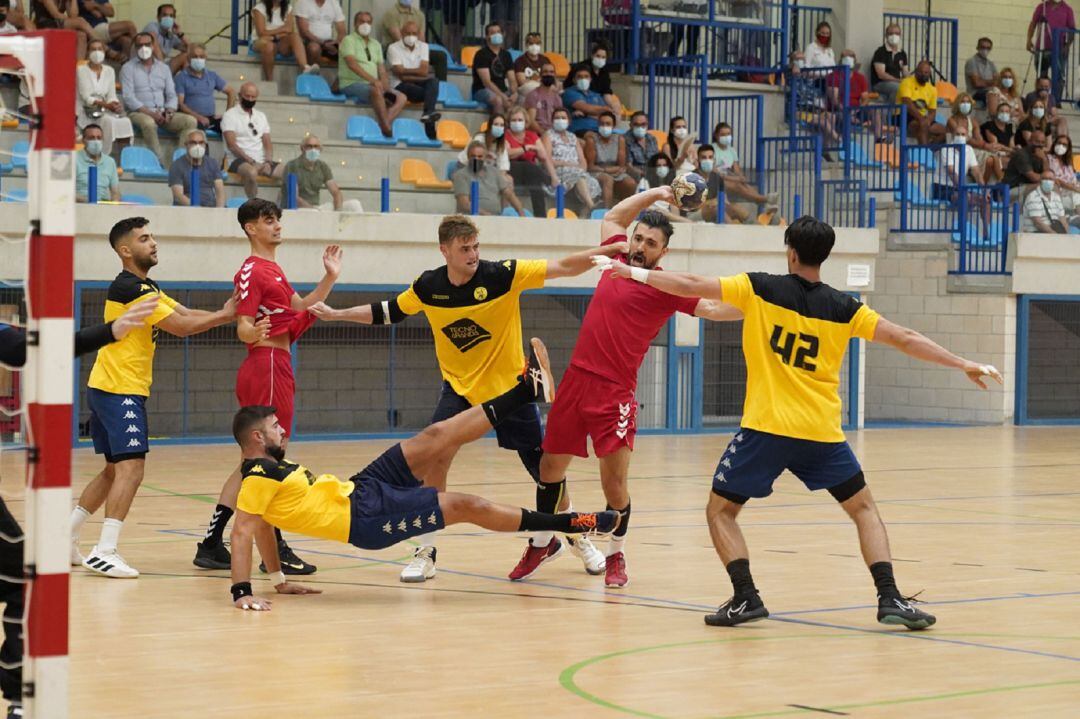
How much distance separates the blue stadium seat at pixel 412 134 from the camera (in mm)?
22094

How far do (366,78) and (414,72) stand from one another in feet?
2.69

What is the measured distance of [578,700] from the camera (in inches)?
257

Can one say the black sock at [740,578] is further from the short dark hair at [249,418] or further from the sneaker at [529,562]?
the short dark hair at [249,418]

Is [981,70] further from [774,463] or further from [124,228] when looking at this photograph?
[774,463]

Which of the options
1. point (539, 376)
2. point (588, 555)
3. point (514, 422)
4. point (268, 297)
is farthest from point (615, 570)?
point (268, 297)

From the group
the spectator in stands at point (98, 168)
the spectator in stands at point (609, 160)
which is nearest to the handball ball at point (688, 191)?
the spectator in stands at point (98, 168)

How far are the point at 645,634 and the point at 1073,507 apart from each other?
7286mm

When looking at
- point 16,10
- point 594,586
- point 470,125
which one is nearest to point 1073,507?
point 594,586

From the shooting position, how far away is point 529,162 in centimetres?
2091

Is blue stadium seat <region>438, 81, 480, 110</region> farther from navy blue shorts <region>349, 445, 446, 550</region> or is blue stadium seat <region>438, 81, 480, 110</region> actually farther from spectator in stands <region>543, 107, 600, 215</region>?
navy blue shorts <region>349, 445, 446, 550</region>

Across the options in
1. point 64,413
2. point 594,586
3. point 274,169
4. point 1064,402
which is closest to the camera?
point 64,413

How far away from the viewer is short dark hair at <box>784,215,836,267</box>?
8156 millimetres

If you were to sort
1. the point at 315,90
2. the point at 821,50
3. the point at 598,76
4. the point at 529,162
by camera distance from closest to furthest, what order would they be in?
1. the point at 529,162
2. the point at 315,90
3. the point at 598,76
4. the point at 821,50

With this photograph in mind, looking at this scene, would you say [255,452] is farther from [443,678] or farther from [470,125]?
[470,125]
